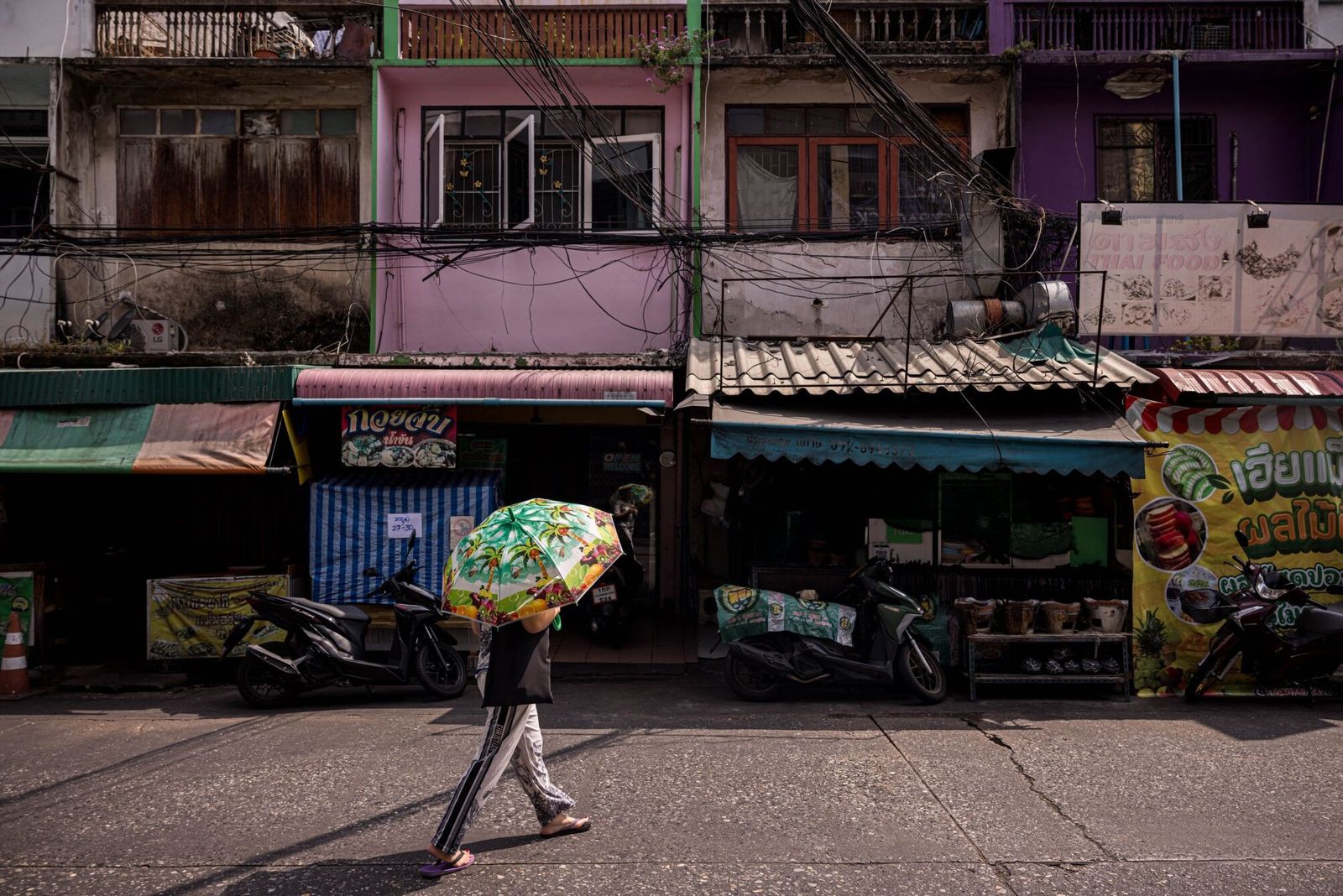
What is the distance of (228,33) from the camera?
1169 cm

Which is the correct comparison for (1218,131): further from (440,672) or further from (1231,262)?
(440,672)

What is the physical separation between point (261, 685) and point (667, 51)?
25.7 feet

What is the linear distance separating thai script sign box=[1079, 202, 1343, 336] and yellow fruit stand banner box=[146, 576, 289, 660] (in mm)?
9216

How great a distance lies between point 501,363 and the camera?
1005 centimetres

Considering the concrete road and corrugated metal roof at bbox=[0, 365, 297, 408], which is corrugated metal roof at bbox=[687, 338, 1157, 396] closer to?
the concrete road

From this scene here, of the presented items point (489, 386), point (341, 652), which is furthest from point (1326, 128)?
point (341, 652)

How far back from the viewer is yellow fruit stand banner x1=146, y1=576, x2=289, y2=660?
9.37 meters

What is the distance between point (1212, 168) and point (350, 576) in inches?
434

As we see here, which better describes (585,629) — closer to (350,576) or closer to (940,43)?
(350,576)

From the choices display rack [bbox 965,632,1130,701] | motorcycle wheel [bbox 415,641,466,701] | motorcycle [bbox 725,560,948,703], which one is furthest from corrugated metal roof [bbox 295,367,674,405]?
display rack [bbox 965,632,1130,701]

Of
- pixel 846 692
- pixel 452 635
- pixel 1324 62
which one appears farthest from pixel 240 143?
pixel 1324 62

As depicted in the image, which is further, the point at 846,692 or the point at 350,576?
the point at 350,576

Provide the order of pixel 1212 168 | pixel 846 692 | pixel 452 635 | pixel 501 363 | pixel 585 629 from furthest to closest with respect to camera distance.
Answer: pixel 1212 168, pixel 585 629, pixel 501 363, pixel 452 635, pixel 846 692

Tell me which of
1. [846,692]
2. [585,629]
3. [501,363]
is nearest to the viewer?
[846,692]
